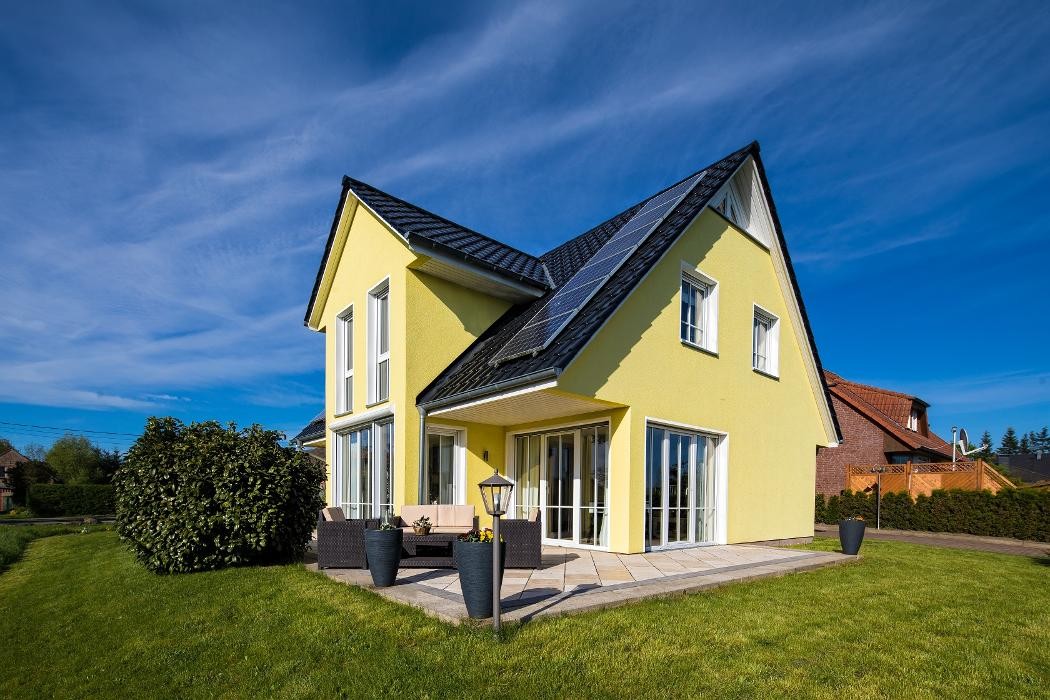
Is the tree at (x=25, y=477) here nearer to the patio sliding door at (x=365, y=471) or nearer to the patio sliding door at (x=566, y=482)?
the patio sliding door at (x=365, y=471)

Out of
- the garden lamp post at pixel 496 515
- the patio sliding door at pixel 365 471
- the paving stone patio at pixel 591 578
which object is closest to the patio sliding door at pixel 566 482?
the paving stone patio at pixel 591 578

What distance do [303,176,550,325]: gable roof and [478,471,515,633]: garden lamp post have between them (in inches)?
218

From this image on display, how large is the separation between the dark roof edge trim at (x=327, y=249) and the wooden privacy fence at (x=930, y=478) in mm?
21324

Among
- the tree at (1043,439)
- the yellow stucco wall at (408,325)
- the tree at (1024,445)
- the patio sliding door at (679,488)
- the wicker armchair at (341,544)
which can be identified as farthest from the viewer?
the tree at (1043,439)

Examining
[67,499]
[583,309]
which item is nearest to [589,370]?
[583,309]

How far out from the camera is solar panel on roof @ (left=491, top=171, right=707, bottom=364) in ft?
32.3

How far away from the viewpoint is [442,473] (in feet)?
38.5

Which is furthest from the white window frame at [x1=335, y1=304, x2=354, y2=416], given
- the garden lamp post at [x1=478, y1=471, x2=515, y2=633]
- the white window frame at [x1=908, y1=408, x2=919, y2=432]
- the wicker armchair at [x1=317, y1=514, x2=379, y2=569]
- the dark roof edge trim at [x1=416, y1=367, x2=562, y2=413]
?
the white window frame at [x1=908, y1=408, x2=919, y2=432]

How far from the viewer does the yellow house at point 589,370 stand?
9992 millimetres

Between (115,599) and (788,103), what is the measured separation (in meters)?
15.4

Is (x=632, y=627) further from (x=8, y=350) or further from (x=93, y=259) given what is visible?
(x=8, y=350)

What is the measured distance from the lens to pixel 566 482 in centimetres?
1133

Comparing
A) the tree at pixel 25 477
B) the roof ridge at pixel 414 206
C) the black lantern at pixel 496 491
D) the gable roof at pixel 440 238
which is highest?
the roof ridge at pixel 414 206

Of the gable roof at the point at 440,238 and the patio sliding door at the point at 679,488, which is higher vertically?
the gable roof at the point at 440,238
